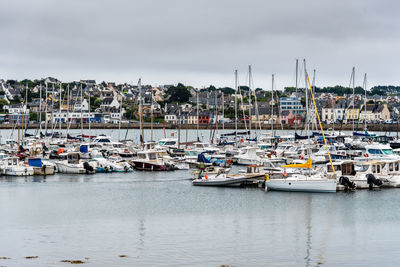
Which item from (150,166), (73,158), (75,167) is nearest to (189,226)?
(75,167)

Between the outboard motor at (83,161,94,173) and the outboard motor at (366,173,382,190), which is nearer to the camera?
the outboard motor at (366,173,382,190)

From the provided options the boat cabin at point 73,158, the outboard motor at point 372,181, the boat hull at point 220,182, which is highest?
the boat cabin at point 73,158

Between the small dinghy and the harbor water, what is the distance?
0.77 metres

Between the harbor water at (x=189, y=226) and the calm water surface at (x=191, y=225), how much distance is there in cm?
4

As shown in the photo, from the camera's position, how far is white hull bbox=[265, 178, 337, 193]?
42.7 meters

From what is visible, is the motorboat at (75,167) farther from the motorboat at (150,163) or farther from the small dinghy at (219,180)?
the small dinghy at (219,180)

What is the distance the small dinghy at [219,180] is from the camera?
46906 millimetres

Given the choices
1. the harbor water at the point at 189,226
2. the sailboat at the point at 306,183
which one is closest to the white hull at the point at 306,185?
the sailboat at the point at 306,183

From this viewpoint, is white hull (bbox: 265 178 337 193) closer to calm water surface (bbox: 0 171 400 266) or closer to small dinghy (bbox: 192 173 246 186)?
calm water surface (bbox: 0 171 400 266)

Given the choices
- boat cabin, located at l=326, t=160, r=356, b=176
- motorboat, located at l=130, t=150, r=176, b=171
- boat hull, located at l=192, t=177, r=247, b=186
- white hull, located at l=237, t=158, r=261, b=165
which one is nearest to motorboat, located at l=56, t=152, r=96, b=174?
motorboat, located at l=130, t=150, r=176, b=171

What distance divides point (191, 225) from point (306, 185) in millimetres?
12643

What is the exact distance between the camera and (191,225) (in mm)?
32656

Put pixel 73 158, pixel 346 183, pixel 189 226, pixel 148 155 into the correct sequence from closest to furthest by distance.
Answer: pixel 189 226, pixel 346 183, pixel 73 158, pixel 148 155

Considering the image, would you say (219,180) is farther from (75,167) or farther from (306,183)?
(75,167)
